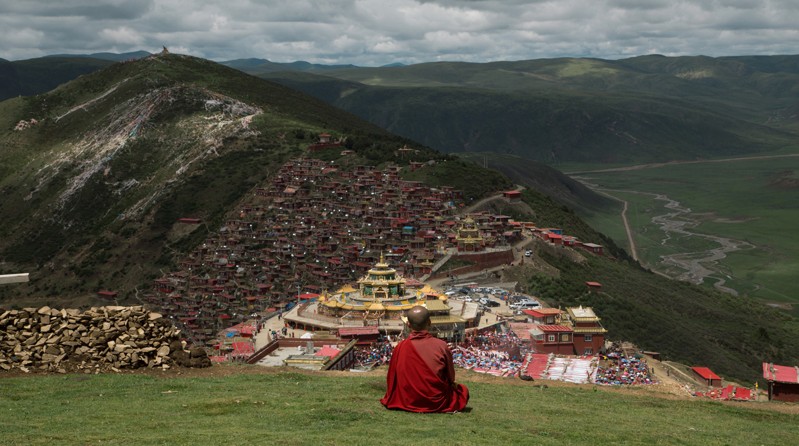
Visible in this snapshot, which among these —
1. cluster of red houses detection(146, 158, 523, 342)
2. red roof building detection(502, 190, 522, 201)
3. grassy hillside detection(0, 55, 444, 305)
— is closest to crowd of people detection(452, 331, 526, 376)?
cluster of red houses detection(146, 158, 523, 342)

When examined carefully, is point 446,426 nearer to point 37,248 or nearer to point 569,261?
point 569,261

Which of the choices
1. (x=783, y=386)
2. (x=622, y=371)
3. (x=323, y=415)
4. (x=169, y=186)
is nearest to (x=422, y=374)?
(x=323, y=415)

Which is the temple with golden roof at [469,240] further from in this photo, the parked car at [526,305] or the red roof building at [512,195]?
the red roof building at [512,195]

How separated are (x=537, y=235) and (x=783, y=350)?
77.2 feet

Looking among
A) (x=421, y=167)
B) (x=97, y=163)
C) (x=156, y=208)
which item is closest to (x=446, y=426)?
(x=421, y=167)

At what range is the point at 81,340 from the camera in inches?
1082

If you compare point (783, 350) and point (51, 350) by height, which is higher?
point (51, 350)

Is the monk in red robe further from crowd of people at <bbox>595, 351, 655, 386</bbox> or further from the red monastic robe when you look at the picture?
crowd of people at <bbox>595, 351, 655, 386</bbox>

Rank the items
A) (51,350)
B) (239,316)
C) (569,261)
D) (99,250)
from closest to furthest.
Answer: (51,350)
(239,316)
(569,261)
(99,250)

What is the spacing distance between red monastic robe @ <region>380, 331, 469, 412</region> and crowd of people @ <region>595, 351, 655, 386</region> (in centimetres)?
2049

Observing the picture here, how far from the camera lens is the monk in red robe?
19.6 m

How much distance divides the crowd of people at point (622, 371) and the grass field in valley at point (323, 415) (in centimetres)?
1091

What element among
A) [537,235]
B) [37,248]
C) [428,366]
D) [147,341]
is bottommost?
[37,248]

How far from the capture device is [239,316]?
7050 centimetres
